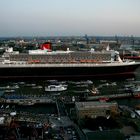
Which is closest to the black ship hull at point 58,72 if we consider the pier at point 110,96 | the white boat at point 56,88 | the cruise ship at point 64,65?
the cruise ship at point 64,65

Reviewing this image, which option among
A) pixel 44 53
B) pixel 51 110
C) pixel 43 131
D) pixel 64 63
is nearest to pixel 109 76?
pixel 64 63

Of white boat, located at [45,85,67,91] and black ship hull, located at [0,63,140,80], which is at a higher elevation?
black ship hull, located at [0,63,140,80]

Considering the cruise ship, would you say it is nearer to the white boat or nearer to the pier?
the white boat

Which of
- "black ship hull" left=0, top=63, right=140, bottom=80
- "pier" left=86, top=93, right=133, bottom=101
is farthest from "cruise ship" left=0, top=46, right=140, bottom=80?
"pier" left=86, top=93, right=133, bottom=101

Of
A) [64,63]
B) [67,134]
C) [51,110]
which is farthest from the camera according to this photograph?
[64,63]

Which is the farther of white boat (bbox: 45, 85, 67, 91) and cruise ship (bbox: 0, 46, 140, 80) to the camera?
cruise ship (bbox: 0, 46, 140, 80)

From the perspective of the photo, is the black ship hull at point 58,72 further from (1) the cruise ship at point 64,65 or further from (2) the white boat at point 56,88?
(2) the white boat at point 56,88

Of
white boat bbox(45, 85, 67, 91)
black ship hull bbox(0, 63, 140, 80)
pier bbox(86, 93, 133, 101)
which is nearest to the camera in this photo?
pier bbox(86, 93, 133, 101)

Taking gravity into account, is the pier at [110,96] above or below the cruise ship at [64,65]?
below

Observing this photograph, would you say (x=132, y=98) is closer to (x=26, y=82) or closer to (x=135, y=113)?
(x=135, y=113)
